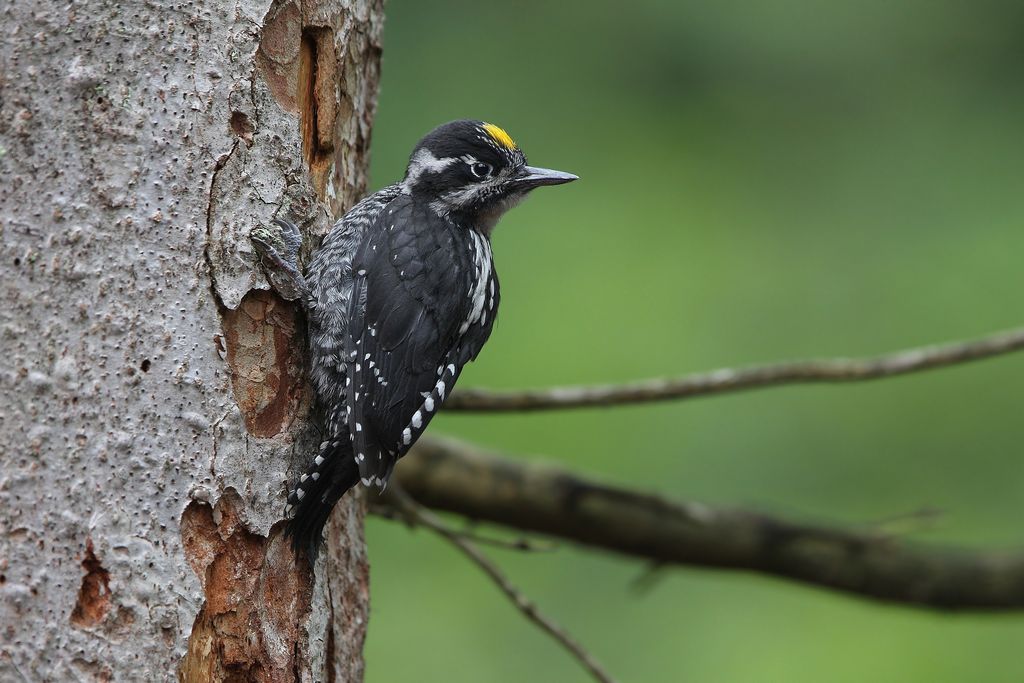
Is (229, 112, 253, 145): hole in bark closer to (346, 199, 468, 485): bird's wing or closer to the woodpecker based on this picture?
the woodpecker

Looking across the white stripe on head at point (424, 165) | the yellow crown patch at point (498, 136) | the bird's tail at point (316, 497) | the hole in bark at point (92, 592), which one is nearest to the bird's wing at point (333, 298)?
the bird's tail at point (316, 497)

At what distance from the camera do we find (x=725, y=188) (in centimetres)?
646

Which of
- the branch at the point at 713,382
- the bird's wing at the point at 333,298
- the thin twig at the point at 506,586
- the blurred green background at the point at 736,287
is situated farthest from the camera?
the blurred green background at the point at 736,287

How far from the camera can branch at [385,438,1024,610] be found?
12.7 feet

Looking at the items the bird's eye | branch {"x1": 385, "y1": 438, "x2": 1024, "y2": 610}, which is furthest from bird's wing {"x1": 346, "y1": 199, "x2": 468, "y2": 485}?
branch {"x1": 385, "y1": 438, "x2": 1024, "y2": 610}

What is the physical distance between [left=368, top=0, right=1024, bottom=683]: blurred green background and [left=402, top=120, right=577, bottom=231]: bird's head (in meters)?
2.25

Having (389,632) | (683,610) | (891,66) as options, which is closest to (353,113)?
(389,632)

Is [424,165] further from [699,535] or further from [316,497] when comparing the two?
[699,535]

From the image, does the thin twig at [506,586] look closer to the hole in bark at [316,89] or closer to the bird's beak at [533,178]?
the bird's beak at [533,178]

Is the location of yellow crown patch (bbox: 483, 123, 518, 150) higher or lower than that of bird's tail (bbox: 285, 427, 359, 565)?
higher

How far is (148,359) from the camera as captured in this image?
2.37m

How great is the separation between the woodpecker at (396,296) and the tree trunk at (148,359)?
8cm

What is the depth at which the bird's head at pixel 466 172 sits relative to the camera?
342cm

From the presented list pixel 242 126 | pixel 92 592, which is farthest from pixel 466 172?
pixel 92 592
